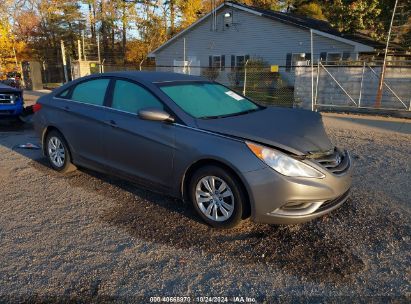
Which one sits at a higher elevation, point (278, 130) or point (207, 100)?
point (207, 100)

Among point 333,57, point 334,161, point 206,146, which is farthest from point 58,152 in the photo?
point 333,57

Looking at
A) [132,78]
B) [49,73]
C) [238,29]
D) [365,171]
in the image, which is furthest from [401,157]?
[49,73]

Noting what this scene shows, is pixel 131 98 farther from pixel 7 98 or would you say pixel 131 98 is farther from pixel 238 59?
pixel 238 59

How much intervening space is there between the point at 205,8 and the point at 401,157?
32.2 meters

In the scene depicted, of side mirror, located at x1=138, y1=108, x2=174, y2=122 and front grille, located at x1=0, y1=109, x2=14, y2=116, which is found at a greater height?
side mirror, located at x1=138, y1=108, x2=174, y2=122

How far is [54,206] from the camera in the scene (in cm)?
415

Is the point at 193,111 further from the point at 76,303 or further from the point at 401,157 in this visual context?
the point at 401,157

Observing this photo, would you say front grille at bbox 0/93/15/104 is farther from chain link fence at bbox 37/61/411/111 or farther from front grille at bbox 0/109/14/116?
chain link fence at bbox 37/61/411/111

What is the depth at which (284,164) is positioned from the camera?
3.20m

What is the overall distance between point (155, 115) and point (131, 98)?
0.70 meters

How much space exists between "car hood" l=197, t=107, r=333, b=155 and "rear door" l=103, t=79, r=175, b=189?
511 mm

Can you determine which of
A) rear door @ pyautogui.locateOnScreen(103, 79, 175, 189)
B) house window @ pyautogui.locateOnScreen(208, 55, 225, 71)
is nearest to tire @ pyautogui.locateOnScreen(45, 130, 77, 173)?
rear door @ pyautogui.locateOnScreen(103, 79, 175, 189)

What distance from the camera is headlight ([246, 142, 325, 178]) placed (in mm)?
3180

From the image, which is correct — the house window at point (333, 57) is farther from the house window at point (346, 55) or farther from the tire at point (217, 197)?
the tire at point (217, 197)
